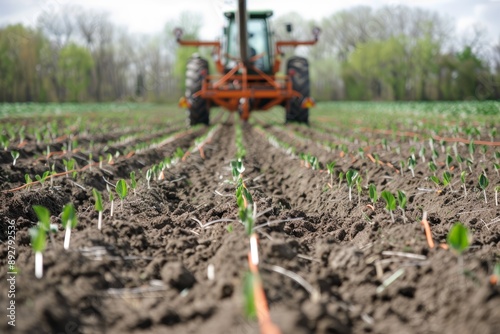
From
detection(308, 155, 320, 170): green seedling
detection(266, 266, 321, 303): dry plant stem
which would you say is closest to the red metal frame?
detection(308, 155, 320, 170): green seedling

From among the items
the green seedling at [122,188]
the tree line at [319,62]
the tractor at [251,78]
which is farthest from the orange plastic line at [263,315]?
the tree line at [319,62]

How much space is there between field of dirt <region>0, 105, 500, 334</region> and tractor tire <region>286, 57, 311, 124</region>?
6136mm

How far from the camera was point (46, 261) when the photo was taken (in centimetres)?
190

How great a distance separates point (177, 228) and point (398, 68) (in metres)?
37.8

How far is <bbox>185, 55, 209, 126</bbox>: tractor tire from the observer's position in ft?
31.4

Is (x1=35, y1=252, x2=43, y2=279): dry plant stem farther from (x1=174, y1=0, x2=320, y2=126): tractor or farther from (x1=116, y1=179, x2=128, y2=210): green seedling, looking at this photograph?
(x1=174, y1=0, x2=320, y2=126): tractor

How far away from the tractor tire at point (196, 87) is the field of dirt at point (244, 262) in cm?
587

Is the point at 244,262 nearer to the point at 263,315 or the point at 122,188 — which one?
the point at 263,315

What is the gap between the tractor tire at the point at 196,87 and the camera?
956 centimetres

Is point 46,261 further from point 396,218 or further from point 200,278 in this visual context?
point 396,218

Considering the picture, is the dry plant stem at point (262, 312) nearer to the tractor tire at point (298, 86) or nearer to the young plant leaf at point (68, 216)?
the young plant leaf at point (68, 216)

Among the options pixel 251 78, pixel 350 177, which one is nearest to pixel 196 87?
pixel 251 78

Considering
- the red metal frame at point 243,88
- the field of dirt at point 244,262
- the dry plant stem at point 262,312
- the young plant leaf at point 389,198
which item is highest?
the red metal frame at point 243,88

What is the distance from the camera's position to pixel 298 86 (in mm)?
9812
